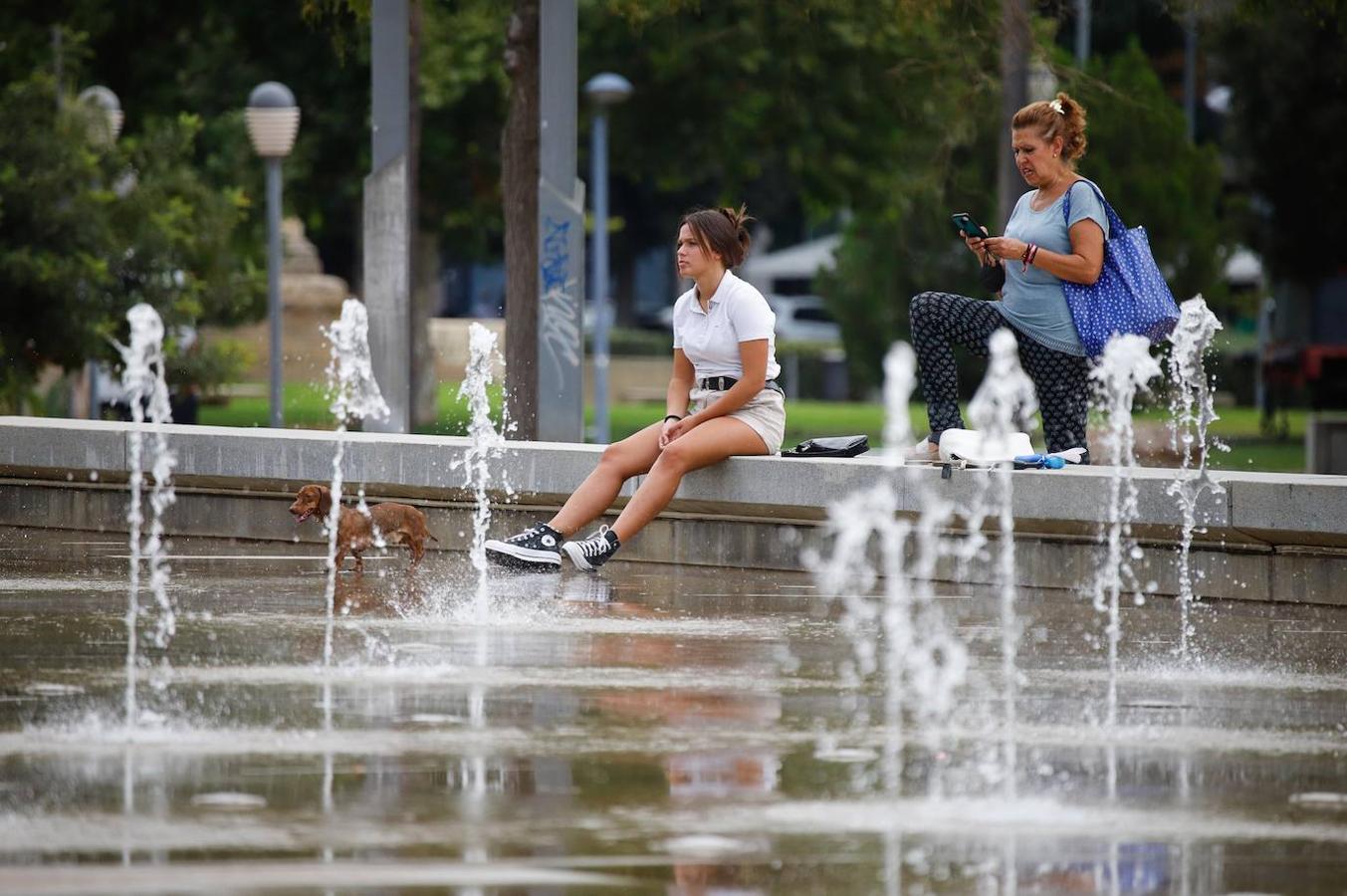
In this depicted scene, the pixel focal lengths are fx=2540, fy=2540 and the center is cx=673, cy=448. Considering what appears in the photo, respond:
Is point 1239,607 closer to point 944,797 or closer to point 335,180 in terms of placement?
point 944,797

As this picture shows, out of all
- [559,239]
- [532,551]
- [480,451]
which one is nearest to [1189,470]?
[532,551]

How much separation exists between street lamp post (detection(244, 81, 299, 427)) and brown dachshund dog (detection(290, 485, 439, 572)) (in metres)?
10.0

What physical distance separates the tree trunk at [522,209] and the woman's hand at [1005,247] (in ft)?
25.4

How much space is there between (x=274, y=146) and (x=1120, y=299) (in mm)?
12546

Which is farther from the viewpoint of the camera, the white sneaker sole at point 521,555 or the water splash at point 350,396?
the water splash at point 350,396

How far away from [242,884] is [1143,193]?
24.8 meters

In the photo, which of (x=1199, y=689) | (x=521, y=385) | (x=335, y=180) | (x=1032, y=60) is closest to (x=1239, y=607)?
(x=1199, y=689)

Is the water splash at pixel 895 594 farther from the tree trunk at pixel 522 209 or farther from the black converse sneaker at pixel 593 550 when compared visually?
the tree trunk at pixel 522 209

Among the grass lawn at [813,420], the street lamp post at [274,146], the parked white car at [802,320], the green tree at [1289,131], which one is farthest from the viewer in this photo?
the parked white car at [802,320]

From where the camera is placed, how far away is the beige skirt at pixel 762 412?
10.5m

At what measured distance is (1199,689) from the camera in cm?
745

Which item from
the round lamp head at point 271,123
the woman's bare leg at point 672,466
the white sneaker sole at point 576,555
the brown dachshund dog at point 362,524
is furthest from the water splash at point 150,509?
the round lamp head at point 271,123

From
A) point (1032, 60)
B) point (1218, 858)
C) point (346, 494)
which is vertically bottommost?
point (1218, 858)

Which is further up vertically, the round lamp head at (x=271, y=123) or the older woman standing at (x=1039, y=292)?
the round lamp head at (x=271, y=123)
